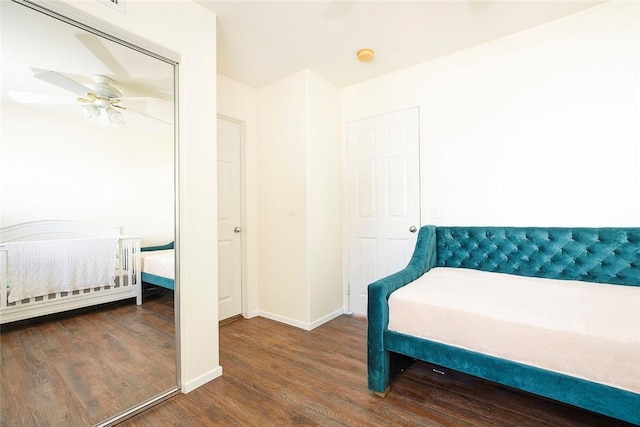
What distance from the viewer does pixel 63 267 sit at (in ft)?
5.10

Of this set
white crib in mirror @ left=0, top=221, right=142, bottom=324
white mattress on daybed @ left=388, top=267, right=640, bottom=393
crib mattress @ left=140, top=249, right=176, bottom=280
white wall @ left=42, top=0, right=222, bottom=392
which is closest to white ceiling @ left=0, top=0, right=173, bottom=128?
white wall @ left=42, top=0, right=222, bottom=392

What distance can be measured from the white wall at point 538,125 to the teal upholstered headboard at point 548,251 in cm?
12

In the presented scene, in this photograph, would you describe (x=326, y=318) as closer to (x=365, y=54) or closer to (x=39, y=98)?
(x=365, y=54)

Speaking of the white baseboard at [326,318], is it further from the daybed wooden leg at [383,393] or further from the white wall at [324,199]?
the daybed wooden leg at [383,393]

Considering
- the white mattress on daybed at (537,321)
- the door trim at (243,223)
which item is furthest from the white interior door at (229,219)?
the white mattress on daybed at (537,321)

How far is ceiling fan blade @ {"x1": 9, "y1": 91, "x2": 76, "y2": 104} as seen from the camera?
1339 mm

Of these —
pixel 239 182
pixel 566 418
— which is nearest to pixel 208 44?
pixel 239 182

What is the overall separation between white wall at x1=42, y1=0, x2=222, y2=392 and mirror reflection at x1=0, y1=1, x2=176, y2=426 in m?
0.09

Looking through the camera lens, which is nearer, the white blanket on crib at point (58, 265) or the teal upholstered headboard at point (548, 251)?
the white blanket on crib at point (58, 265)

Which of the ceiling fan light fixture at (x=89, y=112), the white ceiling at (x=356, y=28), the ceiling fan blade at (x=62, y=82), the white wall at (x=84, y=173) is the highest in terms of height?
the white ceiling at (x=356, y=28)

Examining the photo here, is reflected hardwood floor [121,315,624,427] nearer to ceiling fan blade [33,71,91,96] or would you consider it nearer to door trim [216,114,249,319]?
door trim [216,114,249,319]

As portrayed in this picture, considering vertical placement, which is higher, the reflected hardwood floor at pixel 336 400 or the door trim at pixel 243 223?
the door trim at pixel 243 223

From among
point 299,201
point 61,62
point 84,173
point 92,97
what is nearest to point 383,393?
point 299,201

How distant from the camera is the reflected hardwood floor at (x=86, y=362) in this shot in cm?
136
